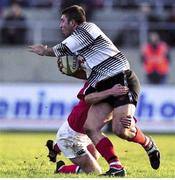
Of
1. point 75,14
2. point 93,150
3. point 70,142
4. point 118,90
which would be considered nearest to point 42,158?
point 93,150

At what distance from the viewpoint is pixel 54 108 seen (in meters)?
20.0

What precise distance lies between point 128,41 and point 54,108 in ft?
13.7

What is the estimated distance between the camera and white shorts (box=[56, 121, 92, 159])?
33.0 ft

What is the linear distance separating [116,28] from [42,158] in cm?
1098

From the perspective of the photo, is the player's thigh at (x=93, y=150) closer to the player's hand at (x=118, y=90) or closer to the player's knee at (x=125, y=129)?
the player's knee at (x=125, y=129)

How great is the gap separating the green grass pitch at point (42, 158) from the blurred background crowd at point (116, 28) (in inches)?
133

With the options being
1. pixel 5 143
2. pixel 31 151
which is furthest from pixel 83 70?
pixel 5 143

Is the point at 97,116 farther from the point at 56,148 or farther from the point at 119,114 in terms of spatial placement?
the point at 56,148

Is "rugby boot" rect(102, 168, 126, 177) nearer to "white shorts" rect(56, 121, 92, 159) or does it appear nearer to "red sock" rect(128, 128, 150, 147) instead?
"red sock" rect(128, 128, 150, 147)

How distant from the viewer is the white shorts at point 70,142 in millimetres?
10055

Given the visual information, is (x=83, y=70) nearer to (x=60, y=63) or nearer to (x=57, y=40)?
(x=60, y=63)

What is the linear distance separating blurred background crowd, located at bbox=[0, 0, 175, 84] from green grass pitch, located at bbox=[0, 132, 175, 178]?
11.1ft

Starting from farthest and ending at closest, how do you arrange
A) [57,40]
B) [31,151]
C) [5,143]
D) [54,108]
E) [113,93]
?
[57,40]
[54,108]
[5,143]
[31,151]
[113,93]

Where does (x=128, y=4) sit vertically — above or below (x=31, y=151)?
above
